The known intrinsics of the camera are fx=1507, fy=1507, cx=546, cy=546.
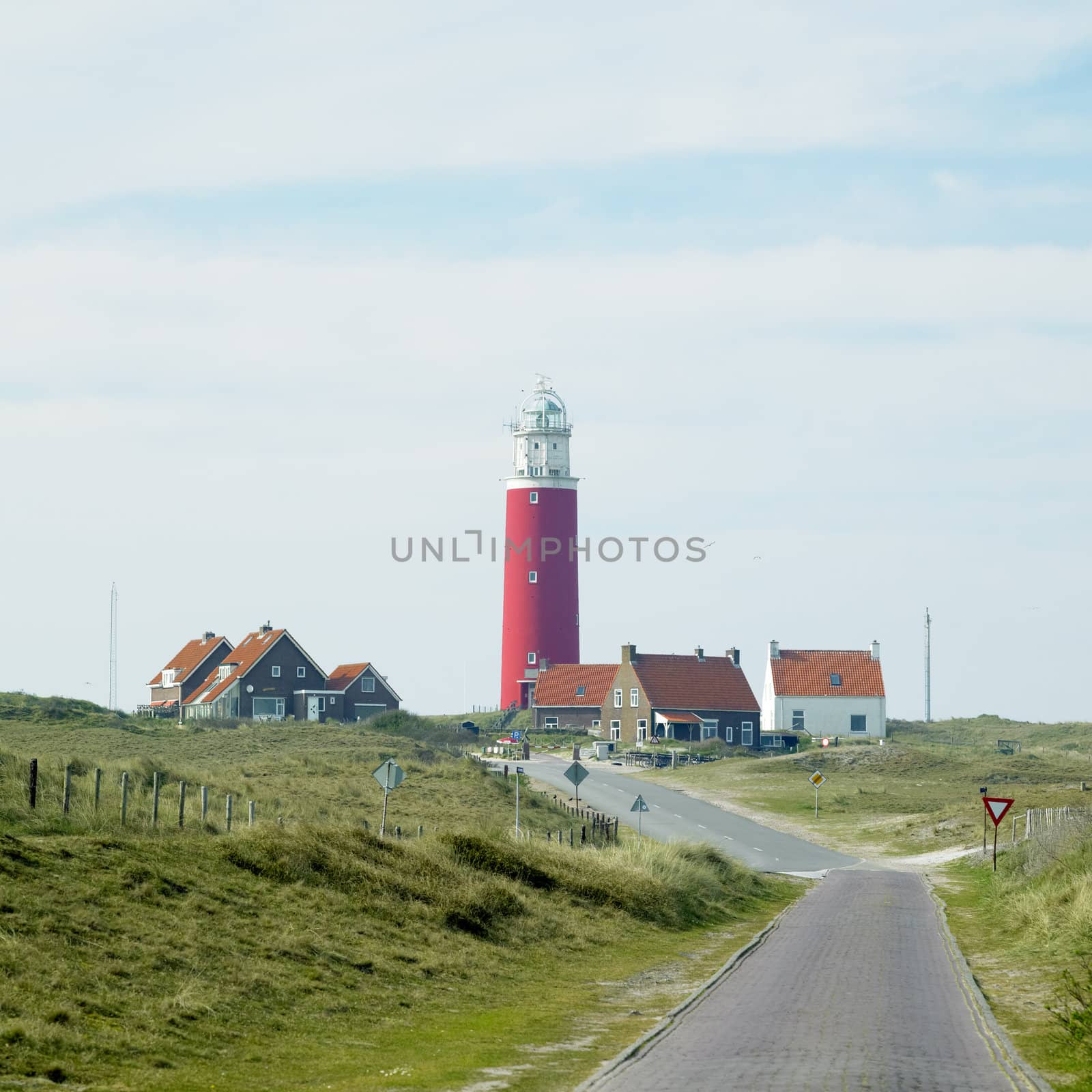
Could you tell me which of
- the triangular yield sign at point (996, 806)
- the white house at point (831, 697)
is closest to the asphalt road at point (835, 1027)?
the triangular yield sign at point (996, 806)

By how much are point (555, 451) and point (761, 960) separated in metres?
69.8

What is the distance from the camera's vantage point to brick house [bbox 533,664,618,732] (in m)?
95.6

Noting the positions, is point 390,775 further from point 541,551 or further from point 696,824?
point 541,551

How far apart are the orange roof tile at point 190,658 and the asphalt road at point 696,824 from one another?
31908 mm

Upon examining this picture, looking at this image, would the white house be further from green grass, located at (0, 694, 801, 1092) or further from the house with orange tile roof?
green grass, located at (0, 694, 801, 1092)

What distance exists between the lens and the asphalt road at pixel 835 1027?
13117 mm

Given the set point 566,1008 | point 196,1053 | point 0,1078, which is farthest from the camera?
point 566,1008

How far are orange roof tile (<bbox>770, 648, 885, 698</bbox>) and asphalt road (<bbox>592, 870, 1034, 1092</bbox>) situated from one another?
72422mm

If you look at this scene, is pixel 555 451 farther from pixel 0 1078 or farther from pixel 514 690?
pixel 0 1078

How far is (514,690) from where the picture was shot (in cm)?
9519

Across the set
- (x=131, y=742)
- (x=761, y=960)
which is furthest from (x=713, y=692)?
(x=761, y=960)

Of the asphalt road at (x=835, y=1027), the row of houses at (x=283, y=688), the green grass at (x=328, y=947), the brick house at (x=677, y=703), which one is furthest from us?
the brick house at (x=677, y=703)

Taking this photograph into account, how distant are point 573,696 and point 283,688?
18.7 metres

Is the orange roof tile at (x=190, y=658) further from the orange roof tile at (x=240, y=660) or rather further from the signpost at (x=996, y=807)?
the signpost at (x=996, y=807)
